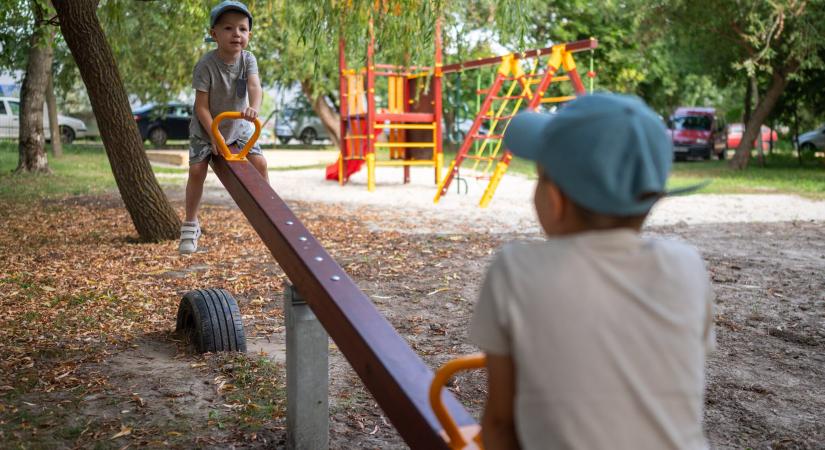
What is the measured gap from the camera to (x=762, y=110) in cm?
2042

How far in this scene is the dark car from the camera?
28403 millimetres

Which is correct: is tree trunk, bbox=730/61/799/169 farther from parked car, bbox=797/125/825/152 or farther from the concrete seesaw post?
the concrete seesaw post

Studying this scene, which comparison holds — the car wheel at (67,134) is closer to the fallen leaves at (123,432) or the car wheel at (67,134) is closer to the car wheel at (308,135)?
the car wheel at (308,135)

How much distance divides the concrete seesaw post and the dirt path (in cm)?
21

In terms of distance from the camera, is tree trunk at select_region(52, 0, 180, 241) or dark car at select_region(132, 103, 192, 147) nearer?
tree trunk at select_region(52, 0, 180, 241)

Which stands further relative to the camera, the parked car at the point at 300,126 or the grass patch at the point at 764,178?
the parked car at the point at 300,126

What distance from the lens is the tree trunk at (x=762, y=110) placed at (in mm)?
19556

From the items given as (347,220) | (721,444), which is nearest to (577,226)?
(721,444)

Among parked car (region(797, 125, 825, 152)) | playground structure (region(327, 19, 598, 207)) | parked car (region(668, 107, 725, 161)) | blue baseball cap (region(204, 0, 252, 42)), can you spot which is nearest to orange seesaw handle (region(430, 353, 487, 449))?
blue baseball cap (region(204, 0, 252, 42))

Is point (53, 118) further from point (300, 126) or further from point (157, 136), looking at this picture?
point (300, 126)

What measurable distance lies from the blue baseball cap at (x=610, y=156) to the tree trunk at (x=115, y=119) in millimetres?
6873

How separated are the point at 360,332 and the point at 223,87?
2910 mm

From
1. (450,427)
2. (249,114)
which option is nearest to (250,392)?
(249,114)

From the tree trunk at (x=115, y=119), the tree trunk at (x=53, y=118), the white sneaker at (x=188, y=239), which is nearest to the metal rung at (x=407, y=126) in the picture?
the tree trunk at (x=115, y=119)
